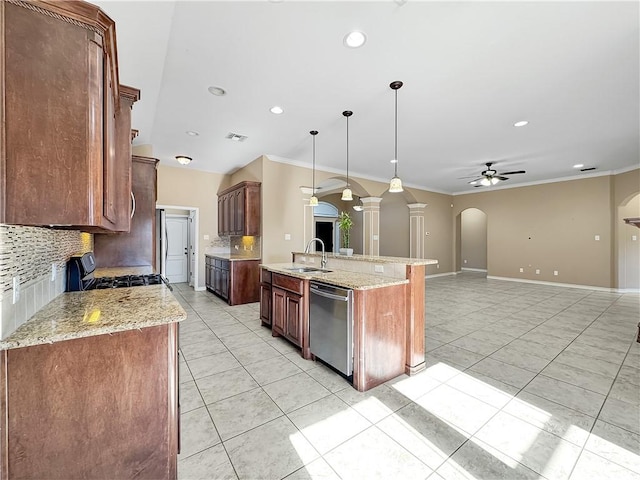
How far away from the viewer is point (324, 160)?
5742mm

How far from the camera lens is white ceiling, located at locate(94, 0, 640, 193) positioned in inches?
78.4

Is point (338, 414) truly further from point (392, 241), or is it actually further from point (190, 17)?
point (392, 241)

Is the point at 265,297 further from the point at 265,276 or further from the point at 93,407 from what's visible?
the point at 93,407

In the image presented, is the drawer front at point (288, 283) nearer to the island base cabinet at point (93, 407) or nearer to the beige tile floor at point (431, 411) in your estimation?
the beige tile floor at point (431, 411)

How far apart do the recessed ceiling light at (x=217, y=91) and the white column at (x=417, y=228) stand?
6.83 m

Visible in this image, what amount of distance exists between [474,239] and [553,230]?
355 cm

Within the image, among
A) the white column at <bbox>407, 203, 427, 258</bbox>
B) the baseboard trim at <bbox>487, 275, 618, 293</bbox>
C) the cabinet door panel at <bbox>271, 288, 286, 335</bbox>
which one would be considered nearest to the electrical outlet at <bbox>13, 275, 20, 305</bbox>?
the cabinet door panel at <bbox>271, 288, 286, 335</bbox>

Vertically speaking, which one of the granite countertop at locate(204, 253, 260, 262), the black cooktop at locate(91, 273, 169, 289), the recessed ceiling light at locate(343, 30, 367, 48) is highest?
the recessed ceiling light at locate(343, 30, 367, 48)

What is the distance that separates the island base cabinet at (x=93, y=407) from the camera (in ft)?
3.60

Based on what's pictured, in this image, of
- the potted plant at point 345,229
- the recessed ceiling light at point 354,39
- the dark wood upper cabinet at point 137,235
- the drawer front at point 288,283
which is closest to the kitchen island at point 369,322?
the drawer front at point 288,283

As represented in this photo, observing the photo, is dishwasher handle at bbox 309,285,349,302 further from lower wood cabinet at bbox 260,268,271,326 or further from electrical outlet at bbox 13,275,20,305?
electrical outlet at bbox 13,275,20,305

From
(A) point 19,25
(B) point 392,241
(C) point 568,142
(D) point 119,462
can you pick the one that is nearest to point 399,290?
(D) point 119,462

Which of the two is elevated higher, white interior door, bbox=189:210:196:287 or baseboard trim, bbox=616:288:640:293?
white interior door, bbox=189:210:196:287

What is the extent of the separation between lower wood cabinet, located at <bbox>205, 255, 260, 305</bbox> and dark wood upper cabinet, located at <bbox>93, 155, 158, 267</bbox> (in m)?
1.59
